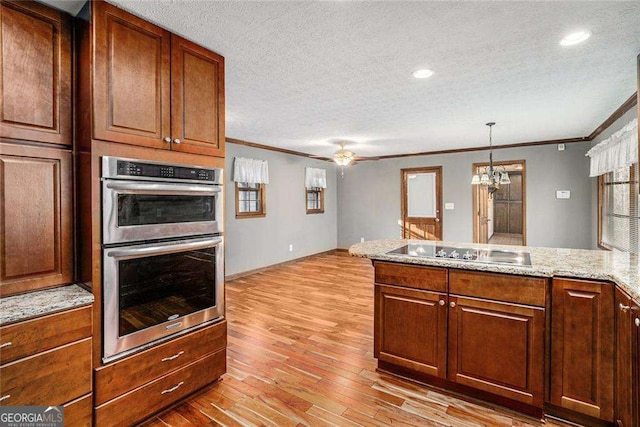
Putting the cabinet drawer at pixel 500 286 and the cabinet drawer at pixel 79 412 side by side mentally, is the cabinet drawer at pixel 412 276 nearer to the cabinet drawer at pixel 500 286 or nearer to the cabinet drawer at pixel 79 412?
the cabinet drawer at pixel 500 286

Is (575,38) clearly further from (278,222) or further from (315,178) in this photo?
(315,178)

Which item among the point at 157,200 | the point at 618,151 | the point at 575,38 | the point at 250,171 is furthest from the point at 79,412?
the point at 618,151

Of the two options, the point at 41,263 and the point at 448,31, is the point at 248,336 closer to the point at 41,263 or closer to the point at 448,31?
the point at 41,263

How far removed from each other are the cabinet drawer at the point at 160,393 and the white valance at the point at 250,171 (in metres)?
3.56

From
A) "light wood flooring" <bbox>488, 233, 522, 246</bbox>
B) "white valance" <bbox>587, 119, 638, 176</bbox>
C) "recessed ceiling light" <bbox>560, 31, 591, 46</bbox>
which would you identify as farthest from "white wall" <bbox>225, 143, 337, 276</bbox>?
"white valance" <bbox>587, 119, 638, 176</bbox>

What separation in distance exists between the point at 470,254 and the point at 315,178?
17.0 feet

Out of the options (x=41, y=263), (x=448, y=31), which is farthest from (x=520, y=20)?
(x=41, y=263)

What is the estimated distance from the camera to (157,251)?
6.21ft

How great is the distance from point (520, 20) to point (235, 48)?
6.08 ft

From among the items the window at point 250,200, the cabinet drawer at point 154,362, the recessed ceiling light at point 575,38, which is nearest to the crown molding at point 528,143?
the window at point 250,200

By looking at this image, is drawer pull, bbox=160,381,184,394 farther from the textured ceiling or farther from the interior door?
the interior door

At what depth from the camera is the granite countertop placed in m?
1.79

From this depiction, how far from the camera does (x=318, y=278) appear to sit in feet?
18.3

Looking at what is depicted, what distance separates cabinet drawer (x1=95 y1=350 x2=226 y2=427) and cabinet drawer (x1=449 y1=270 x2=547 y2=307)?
1.78m
